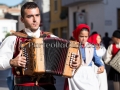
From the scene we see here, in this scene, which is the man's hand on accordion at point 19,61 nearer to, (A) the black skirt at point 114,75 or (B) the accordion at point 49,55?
(B) the accordion at point 49,55

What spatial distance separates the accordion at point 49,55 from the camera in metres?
3.88

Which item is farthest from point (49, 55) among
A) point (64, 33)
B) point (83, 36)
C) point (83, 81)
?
point (64, 33)

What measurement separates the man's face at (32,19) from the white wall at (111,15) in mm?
23471

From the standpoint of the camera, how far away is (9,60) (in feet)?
13.1

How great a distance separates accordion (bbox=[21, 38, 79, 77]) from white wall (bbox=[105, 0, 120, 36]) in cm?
2350

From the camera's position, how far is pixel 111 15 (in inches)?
1083

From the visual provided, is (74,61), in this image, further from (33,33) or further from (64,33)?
(64,33)

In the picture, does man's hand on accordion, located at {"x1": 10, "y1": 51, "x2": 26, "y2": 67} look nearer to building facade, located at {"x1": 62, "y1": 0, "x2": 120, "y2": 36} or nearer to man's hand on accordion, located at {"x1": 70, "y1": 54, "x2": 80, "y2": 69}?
man's hand on accordion, located at {"x1": 70, "y1": 54, "x2": 80, "y2": 69}

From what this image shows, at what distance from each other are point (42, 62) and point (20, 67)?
224 mm

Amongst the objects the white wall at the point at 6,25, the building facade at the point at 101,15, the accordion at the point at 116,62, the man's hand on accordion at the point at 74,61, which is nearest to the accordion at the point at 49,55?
the man's hand on accordion at the point at 74,61

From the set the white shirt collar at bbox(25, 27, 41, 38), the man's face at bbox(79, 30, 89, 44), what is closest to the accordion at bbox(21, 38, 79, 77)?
the white shirt collar at bbox(25, 27, 41, 38)

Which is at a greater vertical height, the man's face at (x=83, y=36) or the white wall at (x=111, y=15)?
the white wall at (x=111, y=15)

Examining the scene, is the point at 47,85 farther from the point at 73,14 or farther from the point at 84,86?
the point at 73,14

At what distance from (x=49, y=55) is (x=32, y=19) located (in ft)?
1.29
